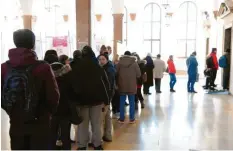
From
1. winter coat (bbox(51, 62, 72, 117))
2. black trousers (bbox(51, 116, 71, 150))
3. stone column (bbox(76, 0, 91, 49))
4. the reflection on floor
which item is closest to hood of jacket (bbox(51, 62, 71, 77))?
winter coat (bbox(51, 62, 72, 117))

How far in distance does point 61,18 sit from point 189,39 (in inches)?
386

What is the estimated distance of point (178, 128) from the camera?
605 cm

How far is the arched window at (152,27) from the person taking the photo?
21.9 m

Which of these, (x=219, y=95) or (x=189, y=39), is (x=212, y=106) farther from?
(x=189, y=39)

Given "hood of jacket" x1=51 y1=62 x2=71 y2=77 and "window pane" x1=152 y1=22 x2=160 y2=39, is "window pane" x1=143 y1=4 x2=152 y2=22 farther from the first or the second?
"hood of jacket" x1=51 y1=62 x2=71 y2=77

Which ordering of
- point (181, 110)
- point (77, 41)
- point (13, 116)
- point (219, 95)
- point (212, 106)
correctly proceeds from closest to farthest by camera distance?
1. point (13, 116)
2. point (77, 41)
3. point (181, 110)
4. point (212, 106)
5. point (219, 95)

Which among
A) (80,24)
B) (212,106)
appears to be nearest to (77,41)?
(80,24)

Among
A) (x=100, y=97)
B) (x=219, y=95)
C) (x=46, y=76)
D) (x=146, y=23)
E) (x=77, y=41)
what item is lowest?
(x=219, y=95)

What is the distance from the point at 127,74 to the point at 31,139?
3.62 m

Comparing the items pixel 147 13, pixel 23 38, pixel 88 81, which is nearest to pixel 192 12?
pixel 147 13

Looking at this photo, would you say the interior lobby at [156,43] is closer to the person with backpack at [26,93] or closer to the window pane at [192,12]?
the window pane at [192,12]

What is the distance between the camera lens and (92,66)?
418 centimetres

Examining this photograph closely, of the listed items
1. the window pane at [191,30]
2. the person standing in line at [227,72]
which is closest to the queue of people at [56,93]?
the person standing in line at [227,72]

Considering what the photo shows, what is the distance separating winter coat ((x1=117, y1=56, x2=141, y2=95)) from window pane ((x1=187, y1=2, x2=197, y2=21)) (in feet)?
55.0
